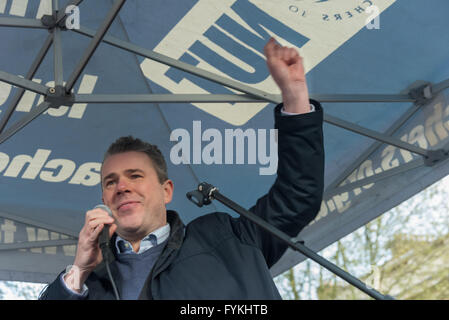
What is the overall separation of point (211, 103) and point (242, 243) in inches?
80.8

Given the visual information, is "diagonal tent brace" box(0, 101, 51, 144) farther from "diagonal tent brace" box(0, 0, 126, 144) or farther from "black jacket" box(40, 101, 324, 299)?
"black jacket" box(40, 101, 324, 299)

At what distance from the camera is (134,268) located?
2195 mm

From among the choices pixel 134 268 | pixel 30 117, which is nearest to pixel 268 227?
pixel 134 268

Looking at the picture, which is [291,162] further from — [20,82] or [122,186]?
[20,82]

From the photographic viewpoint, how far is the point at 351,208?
417cm

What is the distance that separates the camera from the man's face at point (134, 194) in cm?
230

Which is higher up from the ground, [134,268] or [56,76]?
[56,76]

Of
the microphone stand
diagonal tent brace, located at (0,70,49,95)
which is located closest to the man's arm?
the microphone stand

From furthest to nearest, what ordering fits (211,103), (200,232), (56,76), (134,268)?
(211,103) → (56,76) → (200,232) → (134,268)

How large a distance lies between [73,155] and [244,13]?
1.48m

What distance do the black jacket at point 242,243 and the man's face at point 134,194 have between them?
0.23 feet

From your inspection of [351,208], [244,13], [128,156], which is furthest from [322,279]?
[128,156]

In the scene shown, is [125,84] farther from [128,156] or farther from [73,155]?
[128,156]

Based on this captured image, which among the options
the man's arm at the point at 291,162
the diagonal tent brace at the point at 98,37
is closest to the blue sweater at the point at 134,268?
the man's arm at the point at 291,162
